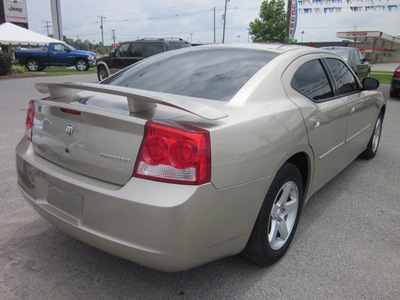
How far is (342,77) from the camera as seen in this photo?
3.50 m

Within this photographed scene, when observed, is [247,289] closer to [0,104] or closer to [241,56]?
[241,56]

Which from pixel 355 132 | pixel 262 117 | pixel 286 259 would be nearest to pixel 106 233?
pixel 262 117

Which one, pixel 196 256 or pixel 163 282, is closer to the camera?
pixel 196 256

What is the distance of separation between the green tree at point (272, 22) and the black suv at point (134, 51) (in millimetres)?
24619

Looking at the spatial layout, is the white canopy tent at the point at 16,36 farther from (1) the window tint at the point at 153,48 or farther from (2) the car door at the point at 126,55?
(1) the window tint at the point at 153,48

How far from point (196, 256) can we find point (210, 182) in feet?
1.38

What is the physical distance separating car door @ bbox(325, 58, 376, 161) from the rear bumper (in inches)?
70.9

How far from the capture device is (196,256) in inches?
70.7

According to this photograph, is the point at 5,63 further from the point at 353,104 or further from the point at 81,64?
the point at 353,104

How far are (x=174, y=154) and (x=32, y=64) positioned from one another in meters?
23.5

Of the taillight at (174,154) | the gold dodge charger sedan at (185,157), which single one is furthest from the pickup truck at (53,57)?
the taillight at (174,154)

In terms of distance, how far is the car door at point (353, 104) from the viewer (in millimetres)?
3334

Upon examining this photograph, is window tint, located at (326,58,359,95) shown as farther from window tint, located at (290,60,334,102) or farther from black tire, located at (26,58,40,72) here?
black tire, located at (26,58,40,72)

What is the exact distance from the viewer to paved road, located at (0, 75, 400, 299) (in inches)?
82.6
